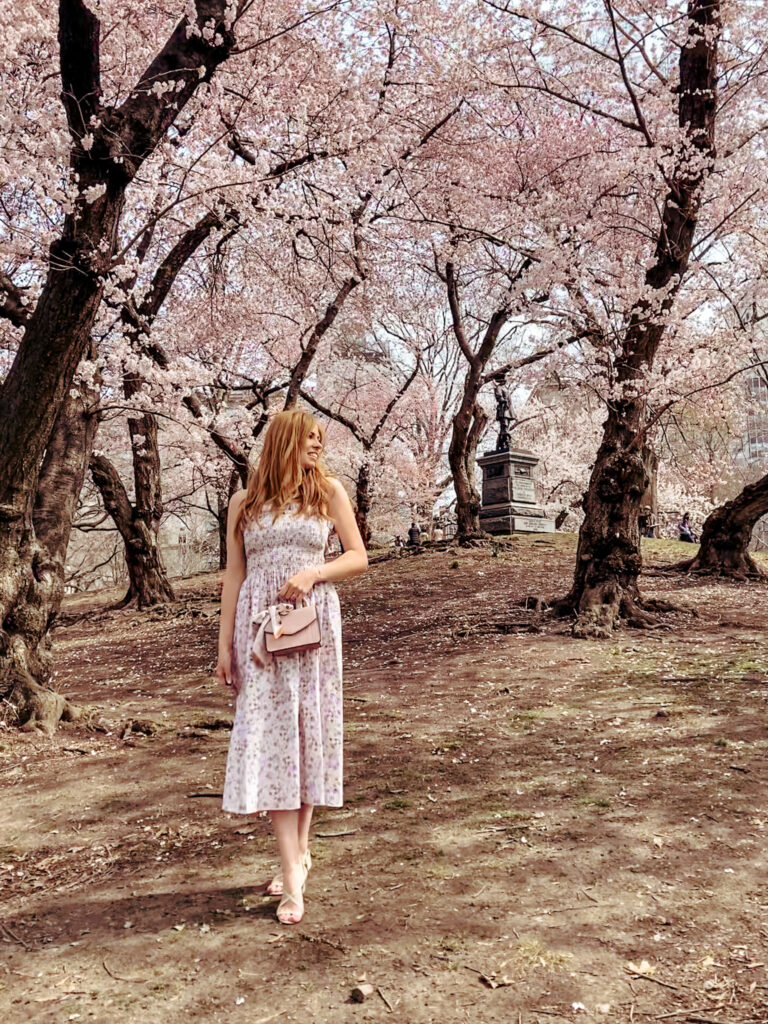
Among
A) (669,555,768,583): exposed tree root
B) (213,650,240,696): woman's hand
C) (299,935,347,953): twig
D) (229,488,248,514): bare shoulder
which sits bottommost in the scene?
(299,935,347,953): twig

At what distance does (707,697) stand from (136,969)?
16.5 feet

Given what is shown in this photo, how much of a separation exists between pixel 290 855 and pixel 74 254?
447cm

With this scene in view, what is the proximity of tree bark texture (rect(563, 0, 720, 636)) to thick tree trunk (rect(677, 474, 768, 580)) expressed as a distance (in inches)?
181

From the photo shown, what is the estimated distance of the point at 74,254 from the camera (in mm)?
5699

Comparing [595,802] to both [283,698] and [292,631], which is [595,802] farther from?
[292,631]

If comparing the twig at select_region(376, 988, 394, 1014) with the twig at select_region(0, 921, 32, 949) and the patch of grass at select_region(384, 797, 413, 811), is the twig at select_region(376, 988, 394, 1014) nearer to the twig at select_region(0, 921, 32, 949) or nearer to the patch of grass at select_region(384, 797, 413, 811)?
the twig at select_region(0, 921, 32, 949)

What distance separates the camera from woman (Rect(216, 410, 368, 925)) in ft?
10.5

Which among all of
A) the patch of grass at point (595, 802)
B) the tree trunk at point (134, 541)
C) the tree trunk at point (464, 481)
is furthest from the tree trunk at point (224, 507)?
the patch of grass at point (595, 802)

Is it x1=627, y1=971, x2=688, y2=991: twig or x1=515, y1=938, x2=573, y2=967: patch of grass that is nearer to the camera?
x1=627, y1=971, x2=688, y2=991: twig

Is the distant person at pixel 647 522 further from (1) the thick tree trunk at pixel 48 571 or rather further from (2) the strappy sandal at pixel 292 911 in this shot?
(2) the strappy sandal at pixel 292 911

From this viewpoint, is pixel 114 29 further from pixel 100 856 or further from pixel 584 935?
pixel 584 935

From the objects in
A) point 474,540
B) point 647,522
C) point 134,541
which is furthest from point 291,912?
point 647,522

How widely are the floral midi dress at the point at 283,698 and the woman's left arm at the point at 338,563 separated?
0.06 metres

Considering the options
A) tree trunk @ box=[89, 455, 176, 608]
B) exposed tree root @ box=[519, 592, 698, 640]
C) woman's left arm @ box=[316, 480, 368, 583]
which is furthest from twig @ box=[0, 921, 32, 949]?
tree trunk @ box=[89, 455, 176, 608]
